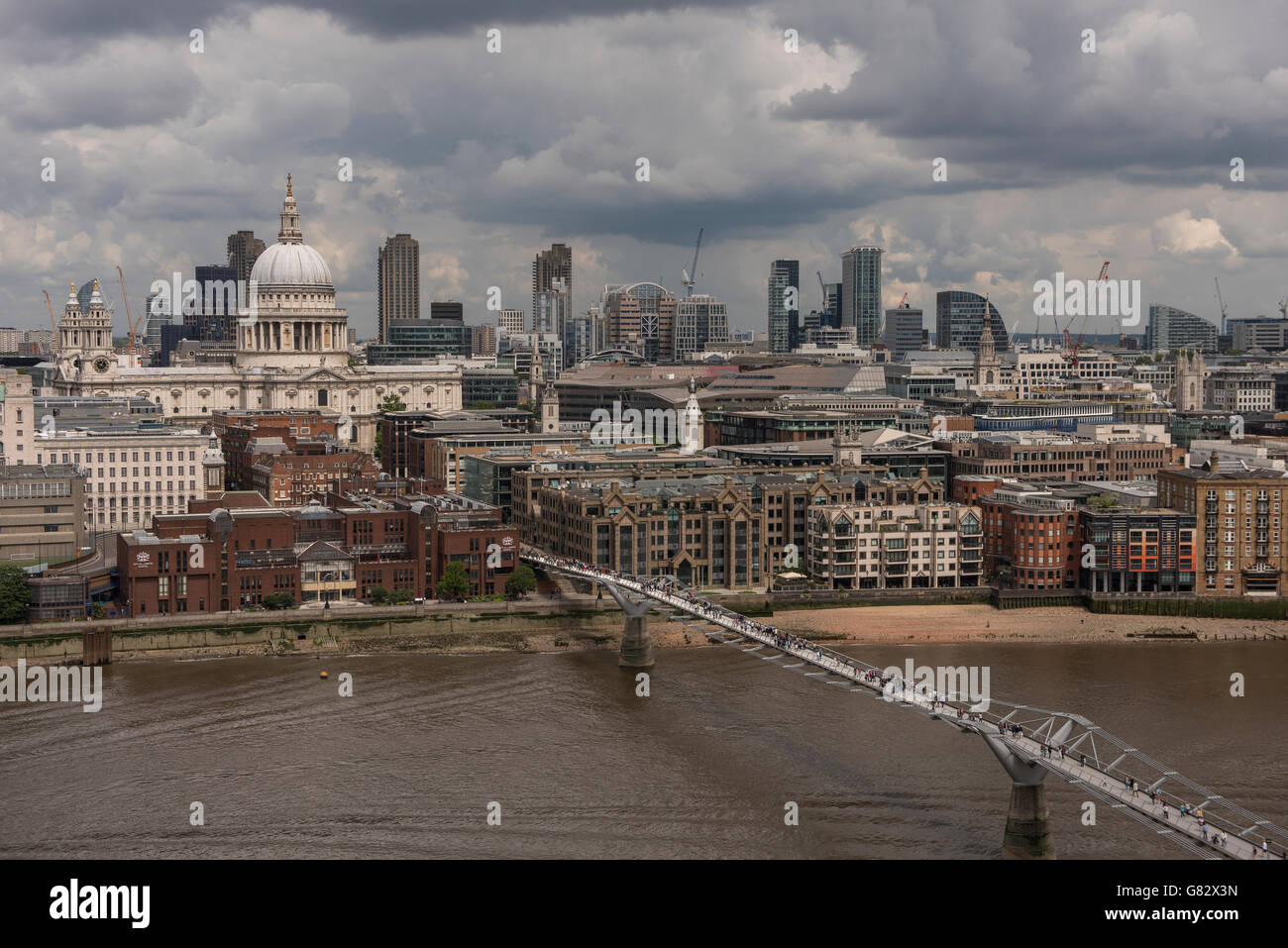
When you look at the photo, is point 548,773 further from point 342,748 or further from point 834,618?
point 834,618

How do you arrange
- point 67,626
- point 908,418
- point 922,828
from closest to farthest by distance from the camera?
1. point 922,828
2. point 67,626
3. point 908,418

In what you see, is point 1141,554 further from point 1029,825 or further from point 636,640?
point 1029,825

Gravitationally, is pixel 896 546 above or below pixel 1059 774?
above

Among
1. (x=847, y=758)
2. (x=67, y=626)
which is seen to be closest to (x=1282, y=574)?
(x=847, y=758)

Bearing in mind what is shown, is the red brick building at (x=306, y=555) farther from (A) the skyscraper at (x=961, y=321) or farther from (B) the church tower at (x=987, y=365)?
(A) the skyscraper at (x=961, y=321)

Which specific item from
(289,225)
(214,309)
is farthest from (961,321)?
(289,225)
